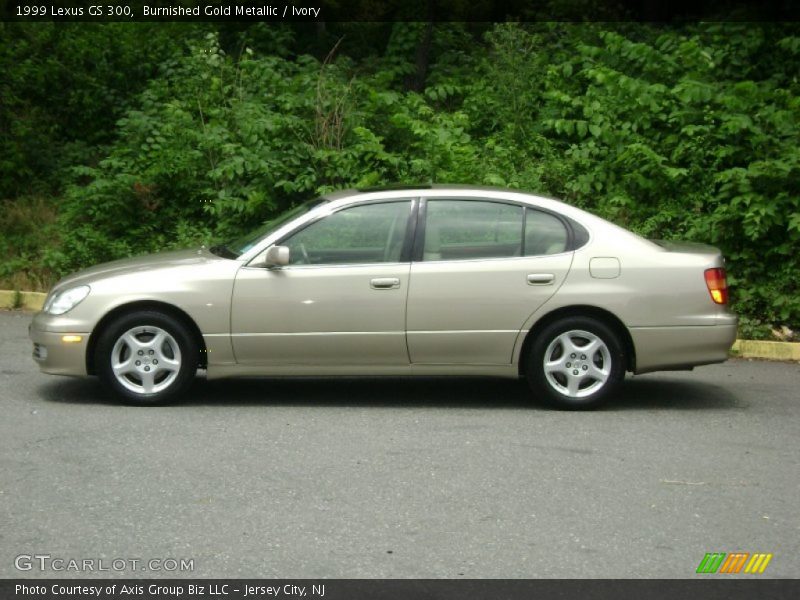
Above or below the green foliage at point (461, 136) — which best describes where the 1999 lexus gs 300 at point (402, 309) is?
below

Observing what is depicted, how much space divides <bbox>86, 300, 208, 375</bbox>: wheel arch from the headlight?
223mm

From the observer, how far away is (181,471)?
265 inches

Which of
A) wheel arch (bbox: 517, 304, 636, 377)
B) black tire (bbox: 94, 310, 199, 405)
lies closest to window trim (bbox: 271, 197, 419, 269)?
black tire (bbox: 94, 310, 199, 405)

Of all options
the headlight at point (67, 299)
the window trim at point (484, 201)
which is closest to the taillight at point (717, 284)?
the window trim at point (484, 201)

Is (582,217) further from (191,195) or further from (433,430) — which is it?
(191,195)

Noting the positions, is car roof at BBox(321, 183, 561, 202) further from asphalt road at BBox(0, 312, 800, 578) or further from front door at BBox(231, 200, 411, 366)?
asphalt road at BBox(0, 312, 800, 578)

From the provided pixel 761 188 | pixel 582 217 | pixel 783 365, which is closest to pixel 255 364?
pixel 582 217

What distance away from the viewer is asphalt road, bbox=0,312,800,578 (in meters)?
5.43

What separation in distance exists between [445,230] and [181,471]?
277cm

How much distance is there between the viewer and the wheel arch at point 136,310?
8320 millimetres

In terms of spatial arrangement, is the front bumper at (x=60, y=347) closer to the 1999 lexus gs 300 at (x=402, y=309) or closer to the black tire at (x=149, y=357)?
the 1999 lexus gs 300 at (x=402, y=309)

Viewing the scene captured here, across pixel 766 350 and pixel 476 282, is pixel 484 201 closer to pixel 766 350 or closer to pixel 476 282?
pixel 476 282

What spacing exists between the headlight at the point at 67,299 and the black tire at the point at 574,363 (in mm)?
3131

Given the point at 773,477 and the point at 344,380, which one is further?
the point at 344,380
